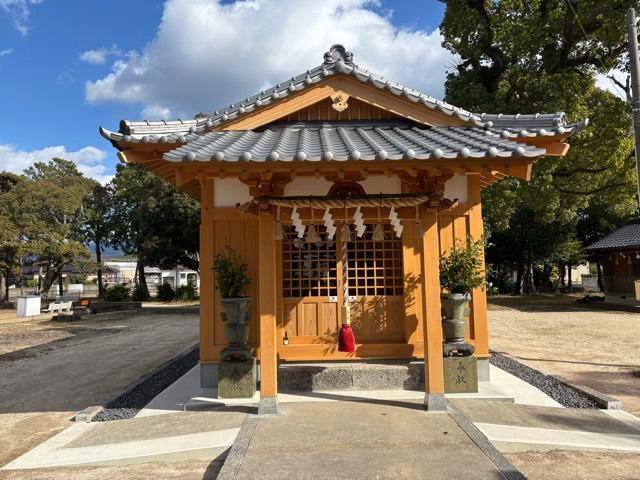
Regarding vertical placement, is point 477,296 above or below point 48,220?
below

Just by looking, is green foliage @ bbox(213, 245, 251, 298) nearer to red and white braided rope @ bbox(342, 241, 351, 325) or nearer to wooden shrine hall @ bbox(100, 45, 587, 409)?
wooden shrine hall @ bbox(100, 45, 587, 409)

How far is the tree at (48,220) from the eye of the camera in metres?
31.8

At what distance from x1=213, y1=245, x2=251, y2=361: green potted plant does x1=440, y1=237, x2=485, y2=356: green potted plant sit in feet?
9.92

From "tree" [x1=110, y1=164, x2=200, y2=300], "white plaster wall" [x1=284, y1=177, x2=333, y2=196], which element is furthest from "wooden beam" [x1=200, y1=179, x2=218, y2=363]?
"tree" [x1=110, y1=164, x2=200, y2=300]

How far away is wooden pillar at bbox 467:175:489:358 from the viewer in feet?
24.6

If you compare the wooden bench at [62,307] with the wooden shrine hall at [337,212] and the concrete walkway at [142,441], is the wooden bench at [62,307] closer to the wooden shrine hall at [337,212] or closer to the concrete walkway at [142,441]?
the wooden shrine hall at [337,212]

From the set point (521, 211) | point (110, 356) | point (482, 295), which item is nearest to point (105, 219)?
point (110, 356)

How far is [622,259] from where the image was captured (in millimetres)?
26109

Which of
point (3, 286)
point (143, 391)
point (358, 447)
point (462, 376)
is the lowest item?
point (143, 391)

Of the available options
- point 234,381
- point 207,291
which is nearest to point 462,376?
point 234,381

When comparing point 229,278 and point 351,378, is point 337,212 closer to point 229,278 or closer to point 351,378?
point 229,278

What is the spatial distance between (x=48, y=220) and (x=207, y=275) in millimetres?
34083

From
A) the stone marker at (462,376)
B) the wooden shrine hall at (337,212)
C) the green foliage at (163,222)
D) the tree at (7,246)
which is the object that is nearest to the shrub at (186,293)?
the green foliage at (163,222)

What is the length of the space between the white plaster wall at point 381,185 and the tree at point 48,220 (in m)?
29.5
